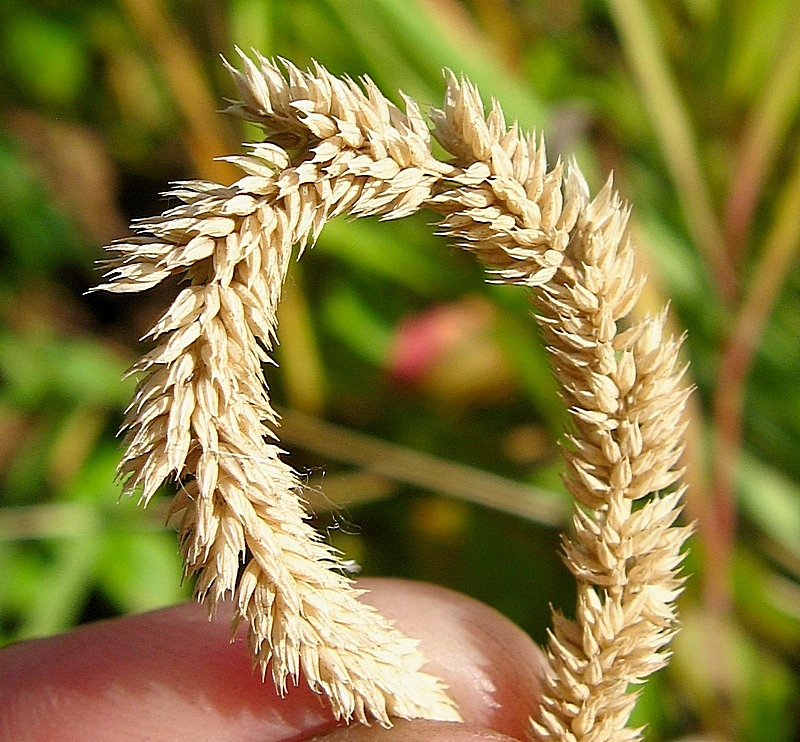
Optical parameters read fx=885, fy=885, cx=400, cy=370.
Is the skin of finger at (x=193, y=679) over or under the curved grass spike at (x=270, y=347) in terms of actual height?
under

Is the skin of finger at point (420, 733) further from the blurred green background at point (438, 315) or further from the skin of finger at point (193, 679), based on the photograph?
the blurred green background at point (438, 315)

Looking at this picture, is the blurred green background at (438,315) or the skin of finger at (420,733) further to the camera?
the blurred green background at (438,315)

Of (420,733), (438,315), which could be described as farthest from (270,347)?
(438,315)

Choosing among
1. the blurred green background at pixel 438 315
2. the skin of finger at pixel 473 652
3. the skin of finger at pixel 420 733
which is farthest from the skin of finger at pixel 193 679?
the blurred green background at pixel 438 315

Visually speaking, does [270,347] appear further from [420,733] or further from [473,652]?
[473,652]

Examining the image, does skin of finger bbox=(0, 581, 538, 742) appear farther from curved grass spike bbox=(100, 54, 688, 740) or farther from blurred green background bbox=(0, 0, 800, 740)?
blurred green background bbox=(0, 0, 800, 740)

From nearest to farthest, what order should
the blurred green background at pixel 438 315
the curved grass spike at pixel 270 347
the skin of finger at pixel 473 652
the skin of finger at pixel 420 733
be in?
1. the curved grass spike at pixel 270 347
2. the skin of finger at pixel 420 733
3. the skin of finger at pixel 473 652
4. the blurred green background at pixel 438 315

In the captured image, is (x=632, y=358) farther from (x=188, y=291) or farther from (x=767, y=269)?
(x=767, y=269)
